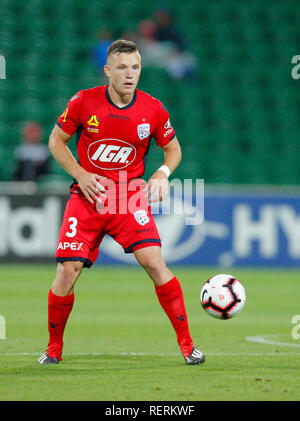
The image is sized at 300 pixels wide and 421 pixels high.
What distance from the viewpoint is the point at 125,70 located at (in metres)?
6.21

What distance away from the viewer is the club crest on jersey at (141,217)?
249 inches

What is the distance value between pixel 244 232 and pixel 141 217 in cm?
901

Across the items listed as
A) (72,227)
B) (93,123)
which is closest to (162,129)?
(93,123)

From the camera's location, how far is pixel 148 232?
20.7ft

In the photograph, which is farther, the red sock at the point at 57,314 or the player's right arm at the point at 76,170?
the red sock at the point at 57,314

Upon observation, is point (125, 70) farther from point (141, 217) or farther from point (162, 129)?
point (141, 217)

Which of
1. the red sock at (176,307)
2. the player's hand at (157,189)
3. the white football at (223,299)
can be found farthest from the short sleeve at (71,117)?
the white football at (223,299)

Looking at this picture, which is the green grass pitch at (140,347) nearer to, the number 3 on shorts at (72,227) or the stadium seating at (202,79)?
the number 3 on shorts at (72,227)

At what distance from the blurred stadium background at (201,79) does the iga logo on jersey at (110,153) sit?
11.0 m

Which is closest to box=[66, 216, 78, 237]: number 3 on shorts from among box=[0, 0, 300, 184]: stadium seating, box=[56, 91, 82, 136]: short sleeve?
box=[56, 91, 82, 136]: short sleeve

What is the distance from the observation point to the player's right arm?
20.3ft

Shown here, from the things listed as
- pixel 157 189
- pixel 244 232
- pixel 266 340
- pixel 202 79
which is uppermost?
pixel 202 79
